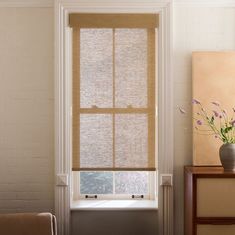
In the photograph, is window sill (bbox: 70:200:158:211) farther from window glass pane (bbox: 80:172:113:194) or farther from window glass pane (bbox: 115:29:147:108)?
window glass pane (bbox: 115:29:147:108)

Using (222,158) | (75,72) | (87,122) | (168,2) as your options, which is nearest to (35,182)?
(87,122)

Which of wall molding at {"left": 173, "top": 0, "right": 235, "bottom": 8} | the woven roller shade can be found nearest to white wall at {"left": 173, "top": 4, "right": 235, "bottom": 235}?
wall molding at {"left": 173, "top": 0, "right": 235, "bottom": 8}

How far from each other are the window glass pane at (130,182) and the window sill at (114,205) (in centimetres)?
11

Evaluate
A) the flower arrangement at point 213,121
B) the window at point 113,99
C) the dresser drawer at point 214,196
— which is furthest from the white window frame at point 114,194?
the dresser drawer at point 214,196

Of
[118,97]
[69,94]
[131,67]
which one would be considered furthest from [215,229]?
[69,94]

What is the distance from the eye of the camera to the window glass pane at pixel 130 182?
434 cm

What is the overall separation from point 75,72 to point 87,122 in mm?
506

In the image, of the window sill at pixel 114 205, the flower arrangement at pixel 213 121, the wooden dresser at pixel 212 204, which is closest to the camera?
the wooden dresser at pixel 212 204

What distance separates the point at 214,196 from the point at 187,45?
4.89ft

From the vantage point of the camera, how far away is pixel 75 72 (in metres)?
4.16

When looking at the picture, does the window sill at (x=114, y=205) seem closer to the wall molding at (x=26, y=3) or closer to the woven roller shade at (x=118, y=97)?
the woven roller shade at (x=118, y=97)

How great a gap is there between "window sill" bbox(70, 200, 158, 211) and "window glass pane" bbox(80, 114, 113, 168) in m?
0.39

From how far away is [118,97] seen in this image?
4176mm

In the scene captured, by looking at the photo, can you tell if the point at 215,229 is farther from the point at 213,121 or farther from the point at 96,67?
the point at 96,67
